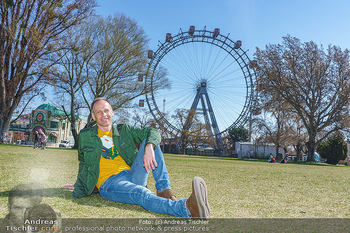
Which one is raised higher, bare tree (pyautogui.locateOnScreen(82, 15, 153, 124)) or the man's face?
bare tree (pyautogui.locateOnScreen(82, 15, 153, 124))

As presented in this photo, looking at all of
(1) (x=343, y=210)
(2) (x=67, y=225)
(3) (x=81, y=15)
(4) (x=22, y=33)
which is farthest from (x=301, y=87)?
(2) (x=67, y=225)

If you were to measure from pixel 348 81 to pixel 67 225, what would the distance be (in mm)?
30435

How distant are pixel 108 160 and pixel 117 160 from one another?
0.30 ft

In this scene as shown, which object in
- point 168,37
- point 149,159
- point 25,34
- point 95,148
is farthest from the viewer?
point 168,37

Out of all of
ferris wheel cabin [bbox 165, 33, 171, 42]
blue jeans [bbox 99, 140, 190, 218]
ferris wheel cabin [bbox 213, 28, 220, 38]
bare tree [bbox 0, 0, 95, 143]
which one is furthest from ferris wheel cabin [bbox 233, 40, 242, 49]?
blue jeans [bbox 99, 140, 190, 218]

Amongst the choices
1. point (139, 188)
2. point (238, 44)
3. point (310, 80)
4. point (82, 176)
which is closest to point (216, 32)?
point (238, 44)

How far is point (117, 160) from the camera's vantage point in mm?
2830

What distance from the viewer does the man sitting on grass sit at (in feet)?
8.39

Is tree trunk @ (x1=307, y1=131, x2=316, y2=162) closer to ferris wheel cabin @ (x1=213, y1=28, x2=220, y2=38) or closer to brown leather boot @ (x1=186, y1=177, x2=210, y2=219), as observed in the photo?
ferris wheel cabin @ (x1=213, y1=28, x2=220, y2=38)

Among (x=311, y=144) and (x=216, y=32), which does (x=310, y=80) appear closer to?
(x=311, y=144)

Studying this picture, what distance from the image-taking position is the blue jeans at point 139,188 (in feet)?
7.12

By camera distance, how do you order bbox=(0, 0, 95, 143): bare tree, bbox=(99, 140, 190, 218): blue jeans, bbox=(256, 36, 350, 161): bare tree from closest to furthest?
bbox=(99, 140, 190, 218): blue jeans → bbox=(0, 0, 95, 143): bare tree → bbox=(256, 36, 350, 161): bare tree

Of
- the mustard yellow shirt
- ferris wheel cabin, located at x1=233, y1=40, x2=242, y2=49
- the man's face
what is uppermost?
ferris wheel cabin, located at x1=233, y1=40, x2=242, y2=49

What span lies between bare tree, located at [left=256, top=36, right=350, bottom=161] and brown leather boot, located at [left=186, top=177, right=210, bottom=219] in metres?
27.7
